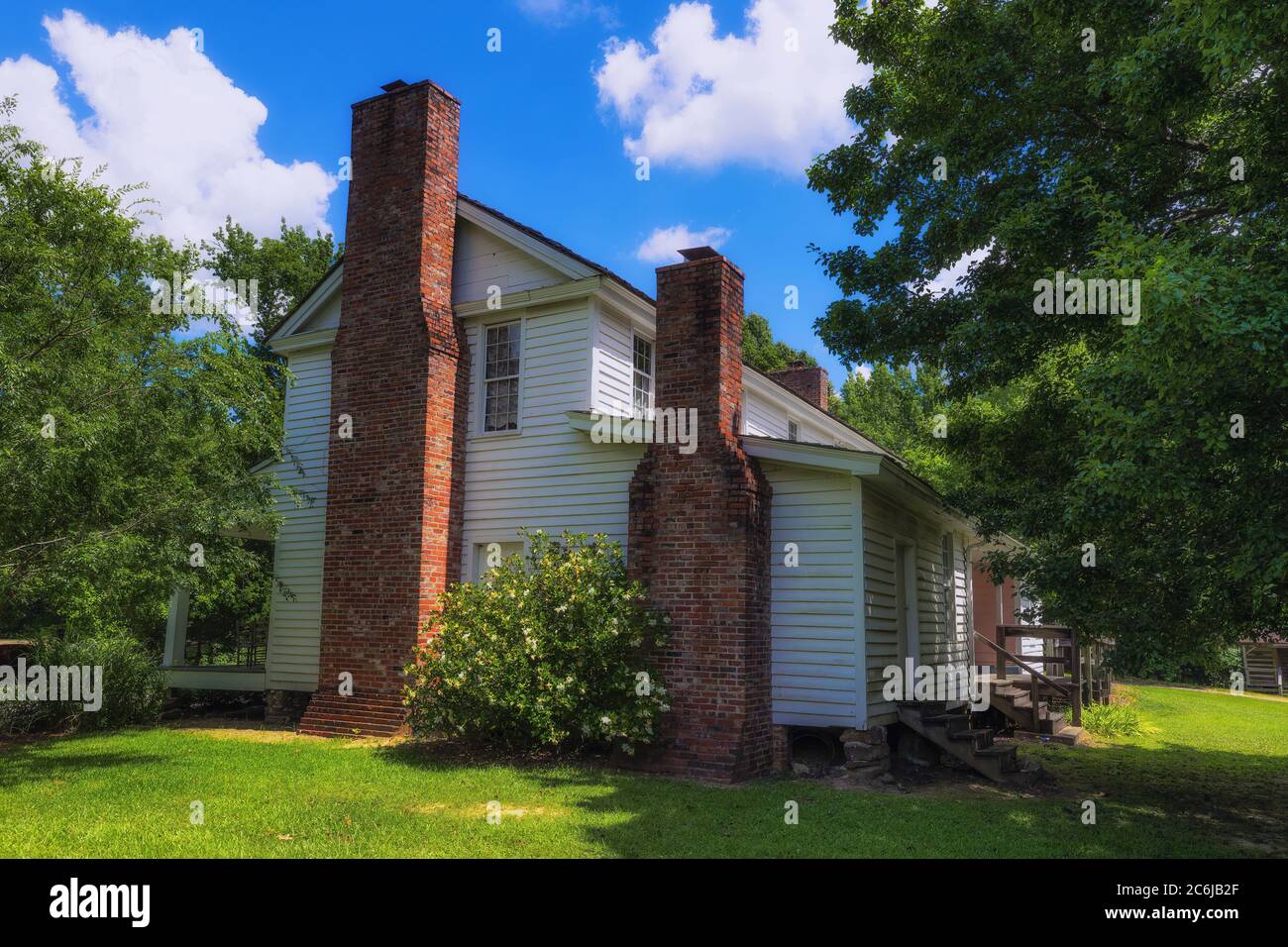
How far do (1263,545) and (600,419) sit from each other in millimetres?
7704

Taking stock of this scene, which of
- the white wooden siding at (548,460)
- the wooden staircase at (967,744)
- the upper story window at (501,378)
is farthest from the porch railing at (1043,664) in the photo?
the upper story window at (501,378)

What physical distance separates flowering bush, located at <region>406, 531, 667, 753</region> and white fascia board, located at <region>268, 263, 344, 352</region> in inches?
270

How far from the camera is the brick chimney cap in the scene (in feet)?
37.0

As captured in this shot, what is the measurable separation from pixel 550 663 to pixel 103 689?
790 cm

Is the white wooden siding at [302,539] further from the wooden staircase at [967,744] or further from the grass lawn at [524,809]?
the wooden staircase at [967,744]

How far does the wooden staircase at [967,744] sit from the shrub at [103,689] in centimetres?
1169

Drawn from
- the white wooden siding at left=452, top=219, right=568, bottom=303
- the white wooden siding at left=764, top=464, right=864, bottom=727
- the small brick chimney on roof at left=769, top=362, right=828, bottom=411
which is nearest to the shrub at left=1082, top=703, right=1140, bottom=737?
the white wooden siding at left=764, top=464, right=864, bottom=727

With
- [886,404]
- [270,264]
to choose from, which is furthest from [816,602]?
[886,404]

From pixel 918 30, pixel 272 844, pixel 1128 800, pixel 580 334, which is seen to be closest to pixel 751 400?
pixel 580 334

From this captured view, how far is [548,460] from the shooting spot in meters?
12.9

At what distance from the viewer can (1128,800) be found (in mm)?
9953

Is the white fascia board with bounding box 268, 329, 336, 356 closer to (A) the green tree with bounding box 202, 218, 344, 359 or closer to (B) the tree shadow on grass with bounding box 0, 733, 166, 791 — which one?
(B) the tree shadow on grass with bounding box 0, 733, 166, 791

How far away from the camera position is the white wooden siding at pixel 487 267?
13.4m

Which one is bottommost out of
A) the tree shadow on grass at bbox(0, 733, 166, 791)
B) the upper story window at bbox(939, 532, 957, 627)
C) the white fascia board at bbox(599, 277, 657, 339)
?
the tree shadow on grass at bbox(0, 733, 166, 791)
